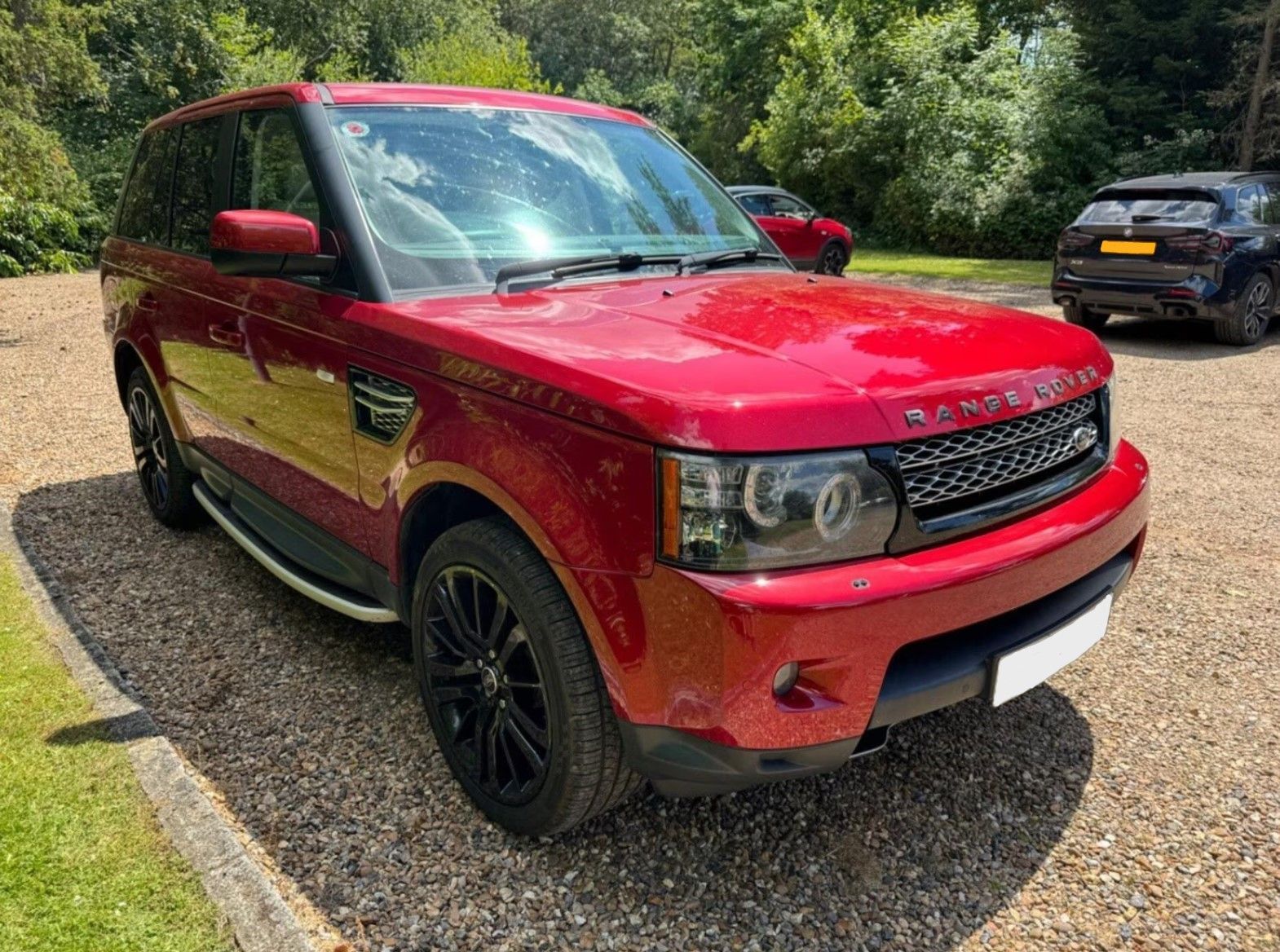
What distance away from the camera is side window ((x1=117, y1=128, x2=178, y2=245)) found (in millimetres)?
4297

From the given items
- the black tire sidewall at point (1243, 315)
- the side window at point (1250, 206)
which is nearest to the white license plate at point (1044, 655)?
the black tire sidewall at point (1243, 315)

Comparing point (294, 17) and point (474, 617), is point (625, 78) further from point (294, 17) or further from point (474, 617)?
point (474, 617)

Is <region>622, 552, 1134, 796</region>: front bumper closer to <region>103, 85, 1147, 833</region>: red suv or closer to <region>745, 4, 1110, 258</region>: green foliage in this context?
<region>103, 85, 1147, 833</region>: red suv

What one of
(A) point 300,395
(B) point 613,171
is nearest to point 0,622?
(A) point 300,395

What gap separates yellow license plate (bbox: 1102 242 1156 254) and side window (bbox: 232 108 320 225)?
895cm

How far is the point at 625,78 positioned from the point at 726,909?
64520 millimetres

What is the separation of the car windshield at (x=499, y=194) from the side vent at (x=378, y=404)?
28 cm

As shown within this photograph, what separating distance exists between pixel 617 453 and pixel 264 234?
136cm

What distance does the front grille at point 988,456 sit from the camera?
2053 millimetres

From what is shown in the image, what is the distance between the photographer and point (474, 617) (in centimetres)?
248

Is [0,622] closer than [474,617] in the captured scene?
No

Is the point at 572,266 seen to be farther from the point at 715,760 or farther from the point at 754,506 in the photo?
the point at 715,760

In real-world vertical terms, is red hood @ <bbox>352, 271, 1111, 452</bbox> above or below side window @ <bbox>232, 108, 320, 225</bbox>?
below

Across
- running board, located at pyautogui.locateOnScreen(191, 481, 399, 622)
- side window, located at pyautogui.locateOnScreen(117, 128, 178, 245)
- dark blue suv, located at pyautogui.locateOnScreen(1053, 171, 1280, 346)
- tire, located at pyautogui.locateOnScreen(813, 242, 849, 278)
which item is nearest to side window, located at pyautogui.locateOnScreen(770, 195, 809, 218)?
tire, located at pyautogui.locateOnScreen(813, 242, 849, 278)
